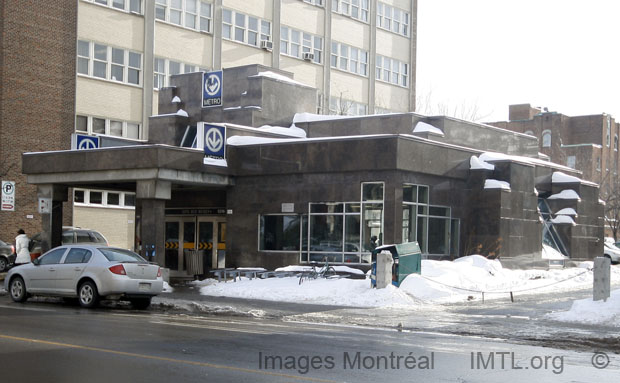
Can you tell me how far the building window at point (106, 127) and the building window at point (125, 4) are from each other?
6309mm

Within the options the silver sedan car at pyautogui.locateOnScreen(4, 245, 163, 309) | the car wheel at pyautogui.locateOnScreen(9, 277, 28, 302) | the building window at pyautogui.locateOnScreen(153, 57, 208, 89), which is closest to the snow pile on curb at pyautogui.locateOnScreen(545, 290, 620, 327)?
the silver sedan car at pyautogui.locateOnScreen(4, 245, 163, 309)

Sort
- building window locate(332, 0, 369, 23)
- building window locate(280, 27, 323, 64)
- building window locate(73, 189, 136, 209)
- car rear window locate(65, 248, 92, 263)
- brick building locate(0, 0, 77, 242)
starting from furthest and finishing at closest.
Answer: building window locate(332, 0, 369, 23)
building window locate(280, 27, 323, 64)
building window locate(73, 189, 136, 209)
brick building locate(0, 0, 77, 242)
car rear window locate(65, 248, 92, 263)

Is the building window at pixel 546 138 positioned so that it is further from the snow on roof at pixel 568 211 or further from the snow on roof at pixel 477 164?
the snow on roof at pixel 477 164

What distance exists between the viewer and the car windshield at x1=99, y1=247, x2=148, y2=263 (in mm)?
19547

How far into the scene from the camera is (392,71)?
64000 mm

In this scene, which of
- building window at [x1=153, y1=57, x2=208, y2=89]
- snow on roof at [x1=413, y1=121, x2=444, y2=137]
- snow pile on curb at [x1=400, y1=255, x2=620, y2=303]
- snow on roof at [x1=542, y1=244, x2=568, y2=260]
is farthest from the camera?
building window at [x1=153, y1=57, x2=208, y2=89]

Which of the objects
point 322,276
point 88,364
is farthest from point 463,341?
point 322,276

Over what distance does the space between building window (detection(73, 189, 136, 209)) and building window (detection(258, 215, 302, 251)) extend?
644 inches

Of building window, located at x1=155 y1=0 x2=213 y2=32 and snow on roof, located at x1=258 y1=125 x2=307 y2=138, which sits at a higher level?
building window, located at x1=155 y1=0 x2=213 y2=32

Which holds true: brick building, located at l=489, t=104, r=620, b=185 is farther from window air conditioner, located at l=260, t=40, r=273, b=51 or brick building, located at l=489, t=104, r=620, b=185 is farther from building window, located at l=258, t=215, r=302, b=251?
building window, located at l=258, t=215, r=302, b=251

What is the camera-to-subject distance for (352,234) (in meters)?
28.5

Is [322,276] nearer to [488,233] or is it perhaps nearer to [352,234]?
[352,234]

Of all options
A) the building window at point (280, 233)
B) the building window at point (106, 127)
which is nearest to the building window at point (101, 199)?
the building window at point (106, 127)

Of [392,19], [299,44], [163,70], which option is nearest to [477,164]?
[163,70]
